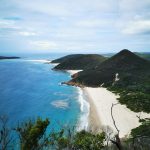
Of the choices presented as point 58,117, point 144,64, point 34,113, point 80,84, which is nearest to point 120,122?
point 58,117

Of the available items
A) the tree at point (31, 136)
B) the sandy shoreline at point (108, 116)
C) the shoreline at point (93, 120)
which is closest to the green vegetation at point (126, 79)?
the sandy shoreline at point (108, 116)

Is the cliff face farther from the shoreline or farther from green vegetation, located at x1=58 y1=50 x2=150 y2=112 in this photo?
the shoreline

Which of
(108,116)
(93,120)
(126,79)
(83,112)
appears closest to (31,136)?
(93,120)

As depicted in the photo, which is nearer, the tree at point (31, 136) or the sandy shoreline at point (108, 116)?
the tree at point (31, 136)

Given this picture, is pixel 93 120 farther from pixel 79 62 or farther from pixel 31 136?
pixel 79 62

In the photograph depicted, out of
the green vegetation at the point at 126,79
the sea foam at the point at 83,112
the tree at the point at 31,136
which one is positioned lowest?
the sea foam at the point at 83,112

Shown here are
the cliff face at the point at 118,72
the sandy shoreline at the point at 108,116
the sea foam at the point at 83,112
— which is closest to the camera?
the sandy shoreline at the point at 108,116

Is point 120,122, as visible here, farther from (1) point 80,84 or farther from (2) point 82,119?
(1) point 80,84

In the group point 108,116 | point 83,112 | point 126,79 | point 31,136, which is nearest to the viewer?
point 31,136

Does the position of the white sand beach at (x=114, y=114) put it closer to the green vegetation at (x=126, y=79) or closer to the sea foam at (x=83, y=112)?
the sea foam at (x=83, y=112)

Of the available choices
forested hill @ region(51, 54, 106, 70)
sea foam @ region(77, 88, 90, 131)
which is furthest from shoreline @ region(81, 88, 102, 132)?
forested hill @ region(51, 54, 106, 70)

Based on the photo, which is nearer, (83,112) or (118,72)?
(83,112)
